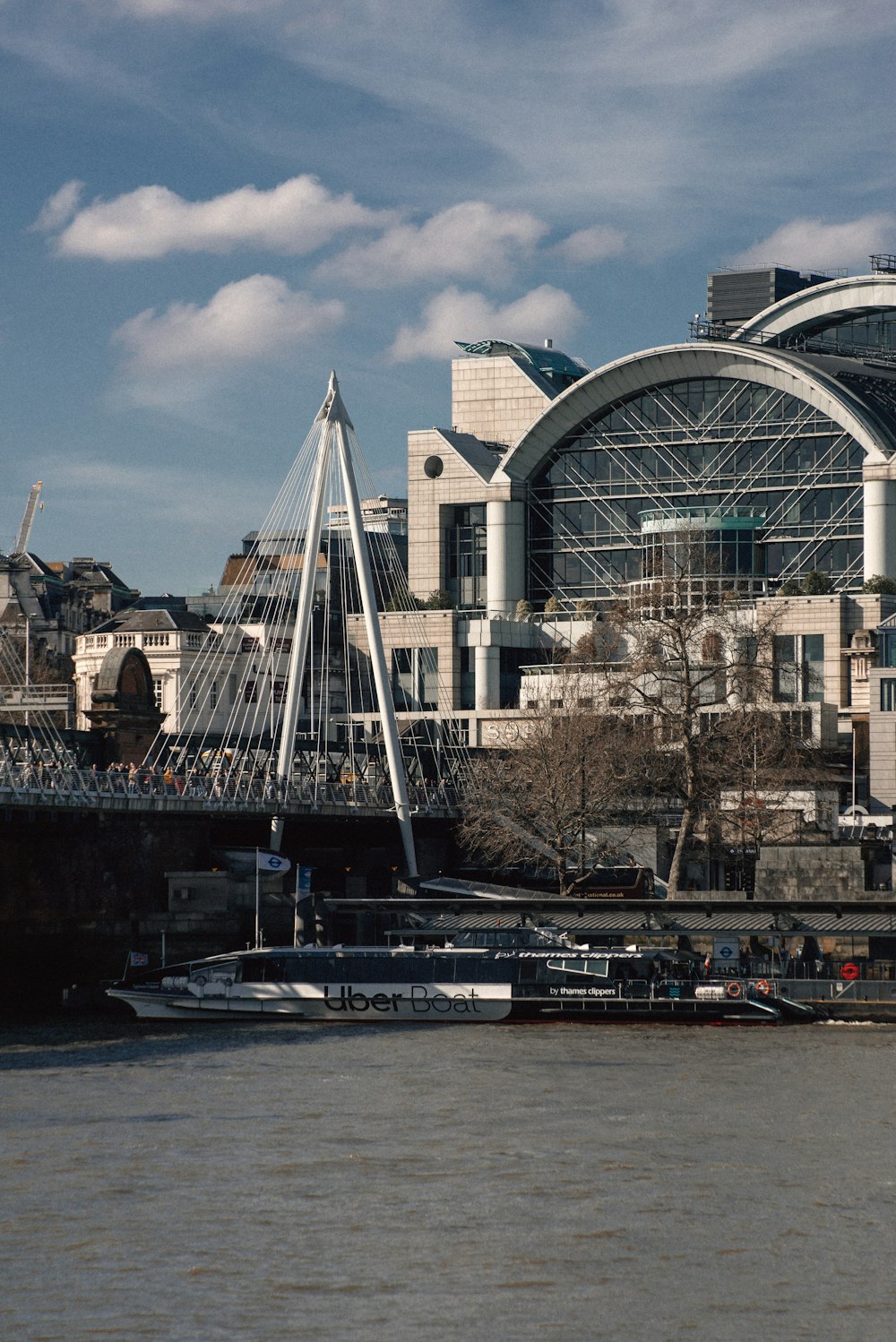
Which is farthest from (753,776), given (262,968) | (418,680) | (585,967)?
(418,680)

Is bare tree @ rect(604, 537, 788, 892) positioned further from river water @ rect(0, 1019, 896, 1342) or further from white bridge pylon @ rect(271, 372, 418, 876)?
river water @ rect(0, 1019, 896, 1342)

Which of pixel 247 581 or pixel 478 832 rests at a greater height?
pixel 247 581

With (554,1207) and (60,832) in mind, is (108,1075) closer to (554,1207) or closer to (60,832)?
(554,1207)

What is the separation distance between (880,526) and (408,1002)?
3046 inches

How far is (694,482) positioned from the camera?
6211 inches

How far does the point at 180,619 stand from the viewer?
475 feet

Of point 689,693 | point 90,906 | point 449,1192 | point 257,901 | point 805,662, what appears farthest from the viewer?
point 805,662

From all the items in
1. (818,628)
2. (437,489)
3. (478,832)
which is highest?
(437,489)

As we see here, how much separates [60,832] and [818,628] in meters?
59.6

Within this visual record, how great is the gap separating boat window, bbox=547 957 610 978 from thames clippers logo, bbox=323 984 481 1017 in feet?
9.99

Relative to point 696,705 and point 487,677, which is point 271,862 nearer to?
point 696,705

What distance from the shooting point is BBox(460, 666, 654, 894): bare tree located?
103 meters

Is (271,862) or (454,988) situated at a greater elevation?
(271,862)

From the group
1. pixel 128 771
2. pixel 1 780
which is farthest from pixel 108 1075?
pixel 128 771
